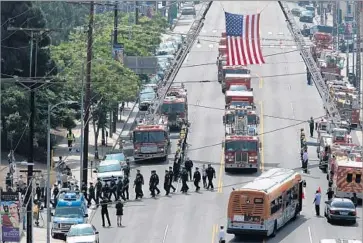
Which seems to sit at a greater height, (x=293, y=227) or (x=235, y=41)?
(x=235, y=41)

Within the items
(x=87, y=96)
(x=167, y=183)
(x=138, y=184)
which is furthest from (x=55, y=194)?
(x=87, y=96)

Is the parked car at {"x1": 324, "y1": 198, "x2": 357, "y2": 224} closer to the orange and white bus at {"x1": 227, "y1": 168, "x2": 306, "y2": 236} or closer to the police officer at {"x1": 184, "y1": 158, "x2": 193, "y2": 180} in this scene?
the orange and white bus at {"x1": 227, "y1": 168, "x2": 306, "y2": 236}

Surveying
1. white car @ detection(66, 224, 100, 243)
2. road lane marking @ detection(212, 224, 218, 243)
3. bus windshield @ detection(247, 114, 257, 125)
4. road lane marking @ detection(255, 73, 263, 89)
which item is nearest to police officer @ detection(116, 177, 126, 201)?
road lane marking @ detection(212, 224, 218, 243)

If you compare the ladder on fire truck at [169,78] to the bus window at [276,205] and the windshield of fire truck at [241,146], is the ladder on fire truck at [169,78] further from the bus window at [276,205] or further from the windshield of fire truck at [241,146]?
the bus window at [276,205]

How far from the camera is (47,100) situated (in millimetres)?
83312

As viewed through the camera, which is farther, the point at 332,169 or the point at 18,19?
the point at 18,19

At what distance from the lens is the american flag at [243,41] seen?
249 ft

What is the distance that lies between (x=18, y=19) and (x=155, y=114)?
9.67 meters

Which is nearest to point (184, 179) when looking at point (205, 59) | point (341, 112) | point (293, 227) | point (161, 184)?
point (161, 184)

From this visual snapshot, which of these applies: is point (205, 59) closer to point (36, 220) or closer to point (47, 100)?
point (47, 100)

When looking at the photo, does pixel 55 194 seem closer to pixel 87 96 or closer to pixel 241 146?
pixel 87 96

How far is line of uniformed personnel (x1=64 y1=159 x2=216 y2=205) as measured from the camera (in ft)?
219

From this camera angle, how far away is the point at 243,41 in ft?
251

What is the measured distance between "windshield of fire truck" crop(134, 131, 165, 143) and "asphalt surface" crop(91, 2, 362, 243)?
1.41 metres
